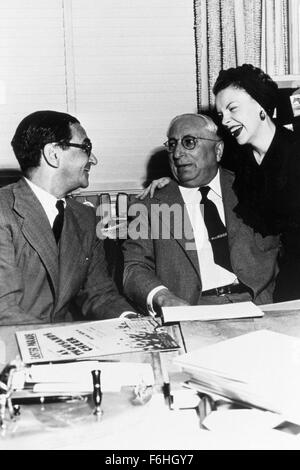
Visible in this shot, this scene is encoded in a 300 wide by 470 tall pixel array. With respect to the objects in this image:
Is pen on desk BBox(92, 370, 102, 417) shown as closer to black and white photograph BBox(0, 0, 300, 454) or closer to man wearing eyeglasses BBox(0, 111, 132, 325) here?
black and white photograph BBox(0, 0, 300, 454)

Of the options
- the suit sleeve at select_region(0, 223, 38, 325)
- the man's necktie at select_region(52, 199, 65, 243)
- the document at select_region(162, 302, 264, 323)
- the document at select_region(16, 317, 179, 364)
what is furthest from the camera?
the man's necktie at select_region(52, 199, 65, 243)

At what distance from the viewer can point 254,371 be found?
0.99m

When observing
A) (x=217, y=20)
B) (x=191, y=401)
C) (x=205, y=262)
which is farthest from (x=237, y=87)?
(x=191, y=401)

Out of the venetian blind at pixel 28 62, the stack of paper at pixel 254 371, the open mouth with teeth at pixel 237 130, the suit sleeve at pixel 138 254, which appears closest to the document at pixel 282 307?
the stack of paper at pixel 254 371

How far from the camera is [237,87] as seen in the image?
229 centimetres

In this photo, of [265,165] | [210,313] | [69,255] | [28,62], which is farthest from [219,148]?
[28,62]

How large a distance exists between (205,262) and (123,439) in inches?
59.3

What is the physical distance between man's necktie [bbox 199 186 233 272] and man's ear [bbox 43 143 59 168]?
0.67 metres

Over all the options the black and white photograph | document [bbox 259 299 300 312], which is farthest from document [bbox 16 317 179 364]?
document [bbox 259 299 300 312]

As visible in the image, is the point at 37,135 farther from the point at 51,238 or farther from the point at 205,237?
the point at 205,237

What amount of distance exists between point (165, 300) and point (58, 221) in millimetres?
530

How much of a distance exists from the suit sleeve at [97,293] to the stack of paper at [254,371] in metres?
0.93

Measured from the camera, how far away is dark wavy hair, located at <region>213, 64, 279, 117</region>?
7.50 feet
